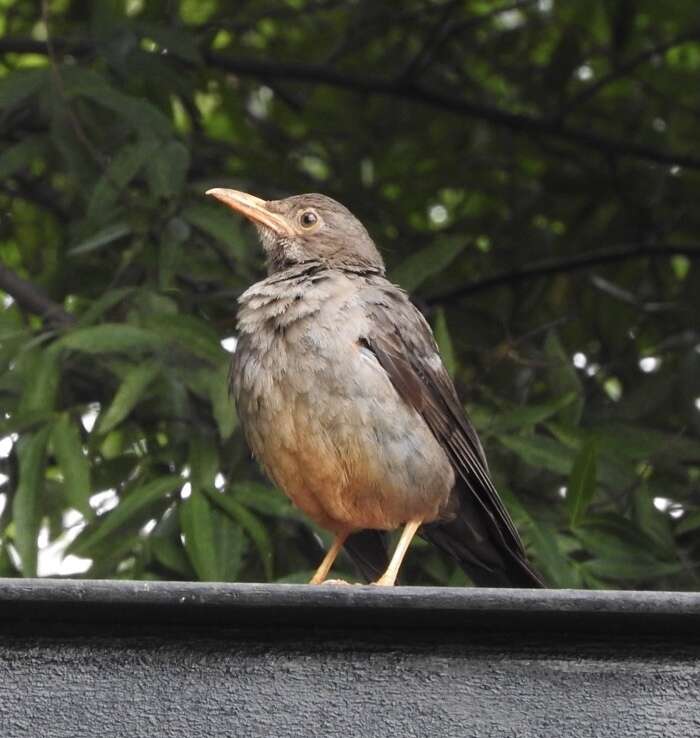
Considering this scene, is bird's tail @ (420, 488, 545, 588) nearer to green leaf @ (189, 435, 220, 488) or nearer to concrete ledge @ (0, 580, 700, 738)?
green leaf @ (189, 435, 220, 488)

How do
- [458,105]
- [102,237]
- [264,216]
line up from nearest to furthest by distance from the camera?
[264,216], [102,237], [458,105]

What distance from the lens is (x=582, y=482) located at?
5156 millimetres

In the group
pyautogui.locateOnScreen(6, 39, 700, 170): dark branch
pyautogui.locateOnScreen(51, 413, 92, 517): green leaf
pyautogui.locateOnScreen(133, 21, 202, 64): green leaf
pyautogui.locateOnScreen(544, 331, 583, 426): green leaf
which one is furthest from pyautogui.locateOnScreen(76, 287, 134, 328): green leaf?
pyautogui.locateOnScreen(6, 39, 700, 170): dark branch

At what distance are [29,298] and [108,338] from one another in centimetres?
95

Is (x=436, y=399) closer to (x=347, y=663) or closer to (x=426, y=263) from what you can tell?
(x=426, y=263)

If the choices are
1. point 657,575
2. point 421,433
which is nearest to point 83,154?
point 421,433

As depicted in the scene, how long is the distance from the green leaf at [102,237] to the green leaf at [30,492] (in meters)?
0.76

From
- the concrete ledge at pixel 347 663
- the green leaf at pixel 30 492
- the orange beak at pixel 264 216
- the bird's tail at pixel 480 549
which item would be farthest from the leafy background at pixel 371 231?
the concrete ledge at pixel 347 663

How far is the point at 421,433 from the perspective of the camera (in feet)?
15.6

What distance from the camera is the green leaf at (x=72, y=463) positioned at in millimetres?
5168

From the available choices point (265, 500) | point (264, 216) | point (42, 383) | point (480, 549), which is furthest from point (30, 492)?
point (480, 549)

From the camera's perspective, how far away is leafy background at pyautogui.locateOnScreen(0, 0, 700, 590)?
17.8ft

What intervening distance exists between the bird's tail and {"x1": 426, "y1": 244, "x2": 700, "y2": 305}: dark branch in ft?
6.41

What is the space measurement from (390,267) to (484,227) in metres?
1.24
